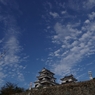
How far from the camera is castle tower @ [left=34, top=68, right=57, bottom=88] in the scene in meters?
42.2

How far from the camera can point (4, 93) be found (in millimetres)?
21516

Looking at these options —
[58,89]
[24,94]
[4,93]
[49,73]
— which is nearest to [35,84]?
[49,73]

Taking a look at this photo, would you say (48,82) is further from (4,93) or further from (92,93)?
(92,93)

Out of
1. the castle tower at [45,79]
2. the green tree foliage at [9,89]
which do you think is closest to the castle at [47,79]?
the castle tower at [45,79]

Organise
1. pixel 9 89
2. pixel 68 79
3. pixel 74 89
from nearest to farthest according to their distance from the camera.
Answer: pixel 74 89
pixel 9 89
pixel 68 79

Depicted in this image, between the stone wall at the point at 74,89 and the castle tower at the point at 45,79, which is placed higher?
the castle tower at the point at 45,79

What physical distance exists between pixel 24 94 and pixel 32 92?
136cm

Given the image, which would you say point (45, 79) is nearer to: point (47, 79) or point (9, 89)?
point (47, 79)

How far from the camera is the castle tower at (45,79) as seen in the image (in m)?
42.2

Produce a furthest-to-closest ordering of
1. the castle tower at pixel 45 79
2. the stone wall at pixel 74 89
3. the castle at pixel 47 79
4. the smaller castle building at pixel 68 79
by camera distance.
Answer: the smaller castle building at pixel 68 79 < the castle at pixel 47 79 < the castle tower at pixel 45 79 < the stone wall at pixel 74 89

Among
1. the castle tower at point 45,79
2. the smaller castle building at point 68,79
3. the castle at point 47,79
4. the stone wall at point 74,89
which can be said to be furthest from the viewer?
the smaller castle building at point 68,79

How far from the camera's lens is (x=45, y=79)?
43.0 m

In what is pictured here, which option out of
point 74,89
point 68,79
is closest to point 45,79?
point 68,79

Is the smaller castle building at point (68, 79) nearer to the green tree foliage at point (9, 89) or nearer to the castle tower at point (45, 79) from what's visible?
the castle tower at point (45, 79)
